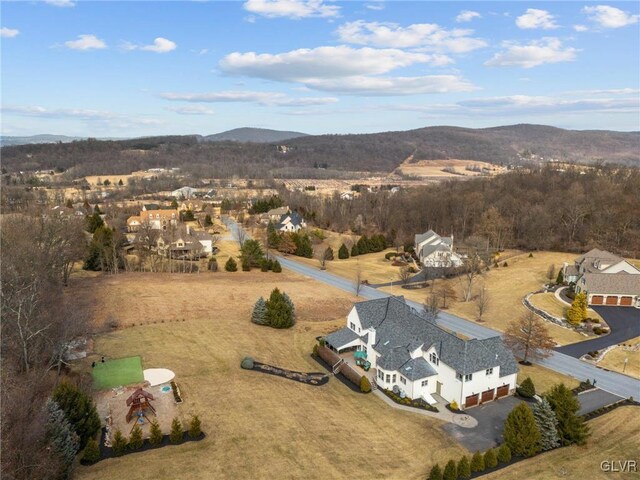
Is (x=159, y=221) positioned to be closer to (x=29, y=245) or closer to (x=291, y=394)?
(x=29, y=245)

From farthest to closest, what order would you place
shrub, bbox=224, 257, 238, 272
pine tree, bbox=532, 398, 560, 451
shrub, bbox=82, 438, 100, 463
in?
shrub, bbox=224, 257, 238, 272
pine tree, bbox=532, 398, 560, 451
shrub, bbox=82, 438, 100, 463

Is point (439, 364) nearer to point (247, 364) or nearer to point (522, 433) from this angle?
point (522, 433)

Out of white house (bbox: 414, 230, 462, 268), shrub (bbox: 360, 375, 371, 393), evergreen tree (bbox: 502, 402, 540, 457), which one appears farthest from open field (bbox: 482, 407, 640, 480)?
white house (bbox: 414, 230, 462, 268)

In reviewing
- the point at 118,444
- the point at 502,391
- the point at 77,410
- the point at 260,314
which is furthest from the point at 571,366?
the point at 77,410

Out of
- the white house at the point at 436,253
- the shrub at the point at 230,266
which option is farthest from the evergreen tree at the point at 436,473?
the shrub at the point at 230,266

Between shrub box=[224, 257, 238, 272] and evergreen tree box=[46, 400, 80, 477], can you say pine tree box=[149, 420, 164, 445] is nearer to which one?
evergreen tree box=[46, 400, 80, 477]

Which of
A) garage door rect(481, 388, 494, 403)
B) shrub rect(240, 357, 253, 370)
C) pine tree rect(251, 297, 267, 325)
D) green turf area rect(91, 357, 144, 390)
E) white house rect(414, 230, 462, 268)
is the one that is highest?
white house rect(414, 230, 462, 268)

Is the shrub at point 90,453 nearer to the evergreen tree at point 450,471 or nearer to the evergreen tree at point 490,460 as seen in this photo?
the evergreen tree at point 450,471
